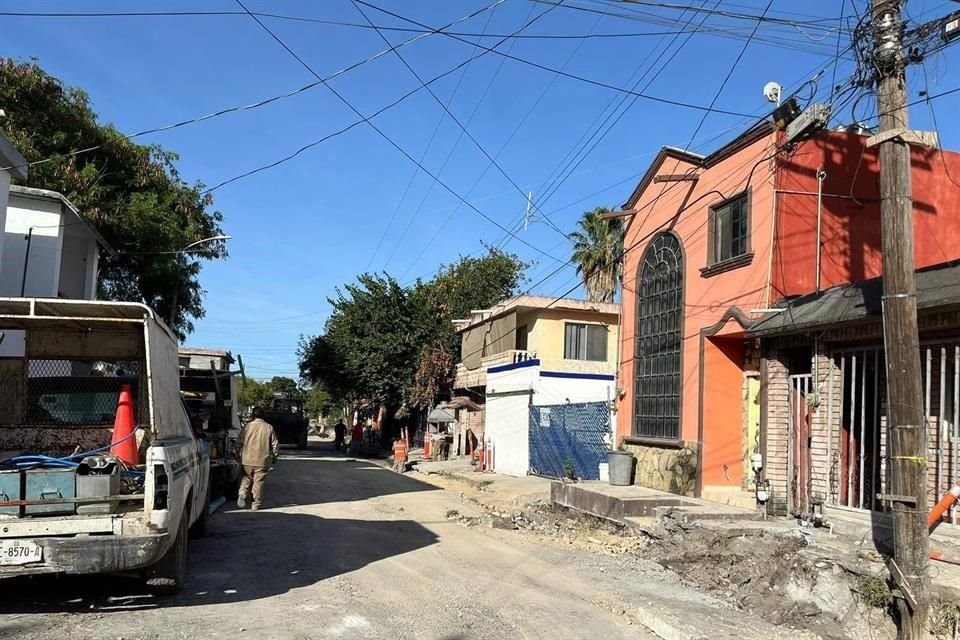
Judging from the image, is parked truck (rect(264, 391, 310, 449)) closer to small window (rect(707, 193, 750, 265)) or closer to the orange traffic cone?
small window (rect(707, 193, 750, 265))

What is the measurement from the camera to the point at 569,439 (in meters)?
19.8

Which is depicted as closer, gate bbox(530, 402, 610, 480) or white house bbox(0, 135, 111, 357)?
white house bbox(0, 135, 111, 357)

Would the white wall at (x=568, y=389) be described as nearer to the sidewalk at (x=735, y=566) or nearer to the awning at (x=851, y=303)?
the sidewalk at (x=735, y=566)

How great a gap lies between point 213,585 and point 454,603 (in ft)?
7.82

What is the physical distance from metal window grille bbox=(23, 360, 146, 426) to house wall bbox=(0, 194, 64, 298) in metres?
9.20

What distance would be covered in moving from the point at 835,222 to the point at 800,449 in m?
4.11

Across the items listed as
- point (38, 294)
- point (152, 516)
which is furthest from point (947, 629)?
point (38, 294)

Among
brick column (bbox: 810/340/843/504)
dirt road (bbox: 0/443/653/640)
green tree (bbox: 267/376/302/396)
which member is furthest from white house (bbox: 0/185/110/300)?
green tree (bbox: 267/376/302/396)

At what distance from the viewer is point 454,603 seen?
6.88 metres

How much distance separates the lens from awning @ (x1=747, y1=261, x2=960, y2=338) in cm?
762

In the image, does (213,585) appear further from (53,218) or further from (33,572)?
(53,218)

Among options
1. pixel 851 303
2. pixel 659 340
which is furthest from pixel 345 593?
pixel 659 340

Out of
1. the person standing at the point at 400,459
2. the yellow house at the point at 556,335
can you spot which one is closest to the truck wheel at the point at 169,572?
the yellow house at the point at 556,335

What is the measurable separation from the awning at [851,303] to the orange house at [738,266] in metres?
0.24
